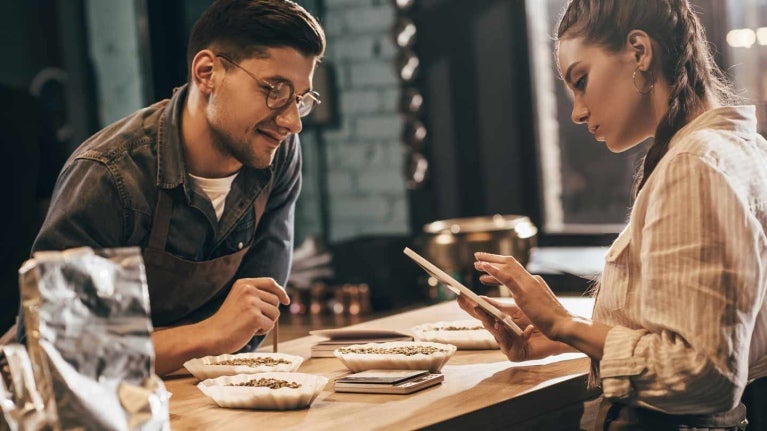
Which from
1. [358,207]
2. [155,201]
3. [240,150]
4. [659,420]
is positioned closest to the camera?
[659,420]

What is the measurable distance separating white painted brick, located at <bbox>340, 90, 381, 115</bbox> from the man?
225 centimetres

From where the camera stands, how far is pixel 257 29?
103 inches

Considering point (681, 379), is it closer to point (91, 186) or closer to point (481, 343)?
point (481, 343)

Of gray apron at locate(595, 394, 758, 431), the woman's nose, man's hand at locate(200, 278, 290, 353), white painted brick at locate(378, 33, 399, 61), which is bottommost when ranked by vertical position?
gray apron at locate(595, 394, 758, 431)

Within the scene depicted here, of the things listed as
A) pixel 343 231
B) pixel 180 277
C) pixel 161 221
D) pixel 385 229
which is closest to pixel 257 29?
pixel 161 221

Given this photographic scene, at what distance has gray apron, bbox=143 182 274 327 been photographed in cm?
257

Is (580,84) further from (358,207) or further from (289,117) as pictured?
(358,207)

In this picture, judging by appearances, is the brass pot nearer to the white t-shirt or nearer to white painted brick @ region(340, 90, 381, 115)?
white painted brick @ region(340, 90, 381, 115)

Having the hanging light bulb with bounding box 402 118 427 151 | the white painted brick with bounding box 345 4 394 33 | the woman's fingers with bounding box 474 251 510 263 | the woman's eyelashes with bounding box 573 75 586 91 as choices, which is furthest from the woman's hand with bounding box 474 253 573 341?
the white painted brick with bounding box 345 4 394 33

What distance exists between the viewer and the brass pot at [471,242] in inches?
165

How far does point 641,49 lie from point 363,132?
314 cm

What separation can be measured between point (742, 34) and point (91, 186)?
9.02 ft

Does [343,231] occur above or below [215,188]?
below

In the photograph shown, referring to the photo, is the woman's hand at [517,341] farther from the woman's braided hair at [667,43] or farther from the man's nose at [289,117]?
the man's nose at [289,117]
